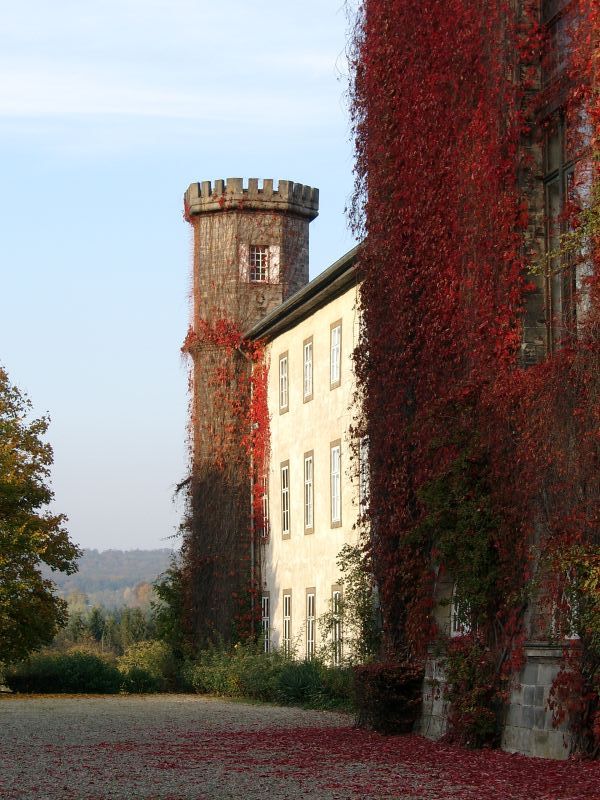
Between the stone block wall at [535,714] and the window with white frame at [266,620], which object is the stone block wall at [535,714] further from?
the window with white frame at [266,620]

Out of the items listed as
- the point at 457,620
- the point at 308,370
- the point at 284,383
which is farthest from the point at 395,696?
the point at 284,383

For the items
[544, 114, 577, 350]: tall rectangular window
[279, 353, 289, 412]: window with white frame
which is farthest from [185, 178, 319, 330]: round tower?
[544, 114, 577, 350]: tall rectangular window

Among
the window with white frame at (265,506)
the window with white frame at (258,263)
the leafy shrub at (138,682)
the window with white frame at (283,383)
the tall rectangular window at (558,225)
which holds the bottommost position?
the leafy shrub at (138,682)

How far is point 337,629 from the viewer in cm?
2933

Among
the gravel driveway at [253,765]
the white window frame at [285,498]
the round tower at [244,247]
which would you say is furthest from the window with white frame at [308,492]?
the gravel driveway at [253,765]

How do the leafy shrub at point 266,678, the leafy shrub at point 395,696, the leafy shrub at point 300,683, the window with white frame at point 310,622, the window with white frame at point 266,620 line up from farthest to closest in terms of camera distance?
the window with white frame at point 266,620, the window with white frame at point 310,622, the leafy shrub at point 300,683, the leafy shrub at point 266,678, the leafy shrub at point 395,696

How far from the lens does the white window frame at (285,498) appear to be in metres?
34.6

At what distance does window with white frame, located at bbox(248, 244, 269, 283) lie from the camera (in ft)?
126

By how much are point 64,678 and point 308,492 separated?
8.31 m

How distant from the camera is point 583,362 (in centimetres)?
1484

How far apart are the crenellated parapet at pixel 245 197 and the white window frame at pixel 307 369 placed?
21.3 ft

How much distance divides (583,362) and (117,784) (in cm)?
623

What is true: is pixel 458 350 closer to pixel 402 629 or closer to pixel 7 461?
pixel 402 629

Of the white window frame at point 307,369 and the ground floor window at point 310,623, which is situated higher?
the white window frame at point 307,369
